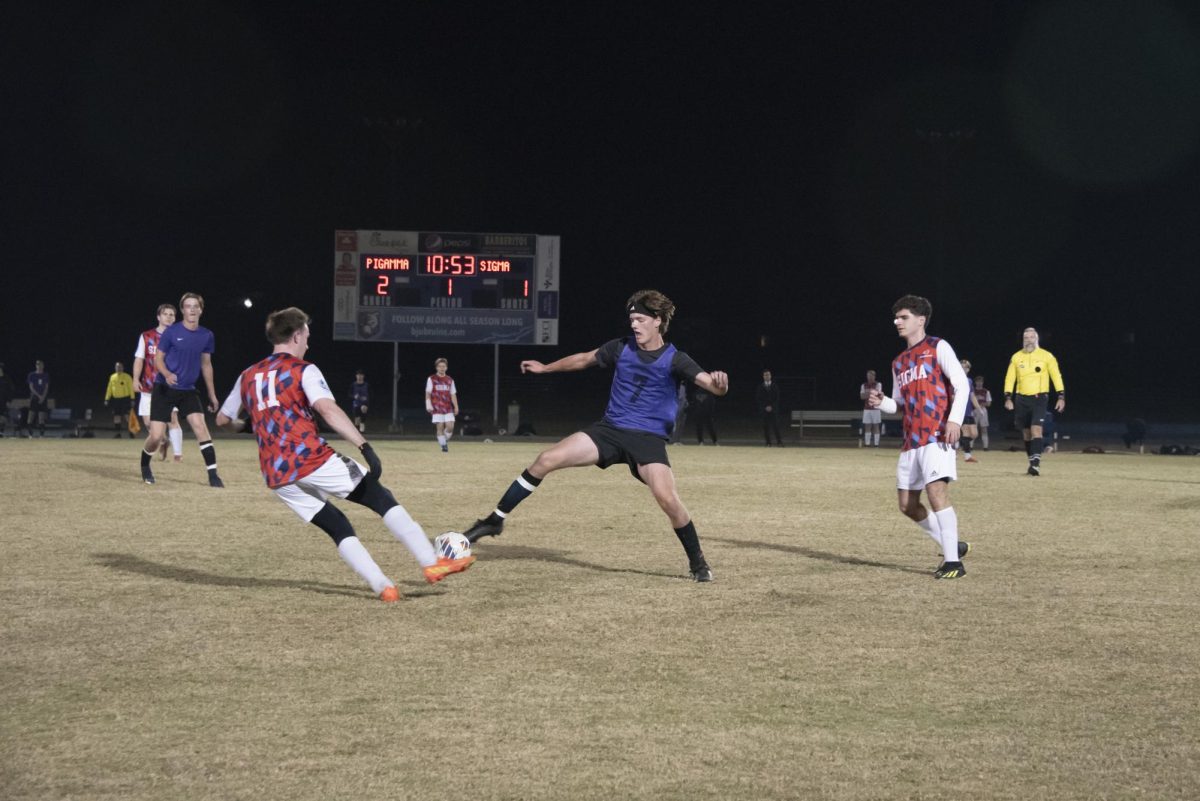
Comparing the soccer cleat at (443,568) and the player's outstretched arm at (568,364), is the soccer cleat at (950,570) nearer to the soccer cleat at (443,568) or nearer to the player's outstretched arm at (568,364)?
the player's outstretched arm at (568,364)

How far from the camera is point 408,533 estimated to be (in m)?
7.61

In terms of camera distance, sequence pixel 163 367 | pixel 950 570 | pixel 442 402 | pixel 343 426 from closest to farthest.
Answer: pixel 343 426, pixel 950 570, pixel 163 367, pixel 442 402

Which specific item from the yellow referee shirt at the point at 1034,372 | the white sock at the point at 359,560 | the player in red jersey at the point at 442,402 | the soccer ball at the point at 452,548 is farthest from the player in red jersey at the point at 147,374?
the yellow referee shirt at the point at 1034,372

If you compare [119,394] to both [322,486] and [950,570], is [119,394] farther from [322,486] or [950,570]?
[950,570]

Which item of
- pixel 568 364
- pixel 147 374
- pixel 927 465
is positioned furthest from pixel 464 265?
pixel 927 465

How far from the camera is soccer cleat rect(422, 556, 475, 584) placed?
25.4ft

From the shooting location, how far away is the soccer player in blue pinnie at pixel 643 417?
28.2 feet

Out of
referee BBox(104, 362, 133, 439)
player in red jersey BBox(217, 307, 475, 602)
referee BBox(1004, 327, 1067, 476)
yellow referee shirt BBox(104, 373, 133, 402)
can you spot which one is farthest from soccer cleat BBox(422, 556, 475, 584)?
yellow referee shirt BBox(104, 373, 133, 402)

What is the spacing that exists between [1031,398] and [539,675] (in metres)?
17.0

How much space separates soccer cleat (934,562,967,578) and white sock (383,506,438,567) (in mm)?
3787

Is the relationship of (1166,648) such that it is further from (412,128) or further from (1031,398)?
(412,128)

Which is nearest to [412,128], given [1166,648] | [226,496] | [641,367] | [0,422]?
[0,422]

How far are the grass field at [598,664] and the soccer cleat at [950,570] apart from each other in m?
0.14

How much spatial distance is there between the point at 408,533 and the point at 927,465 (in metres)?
3.98
